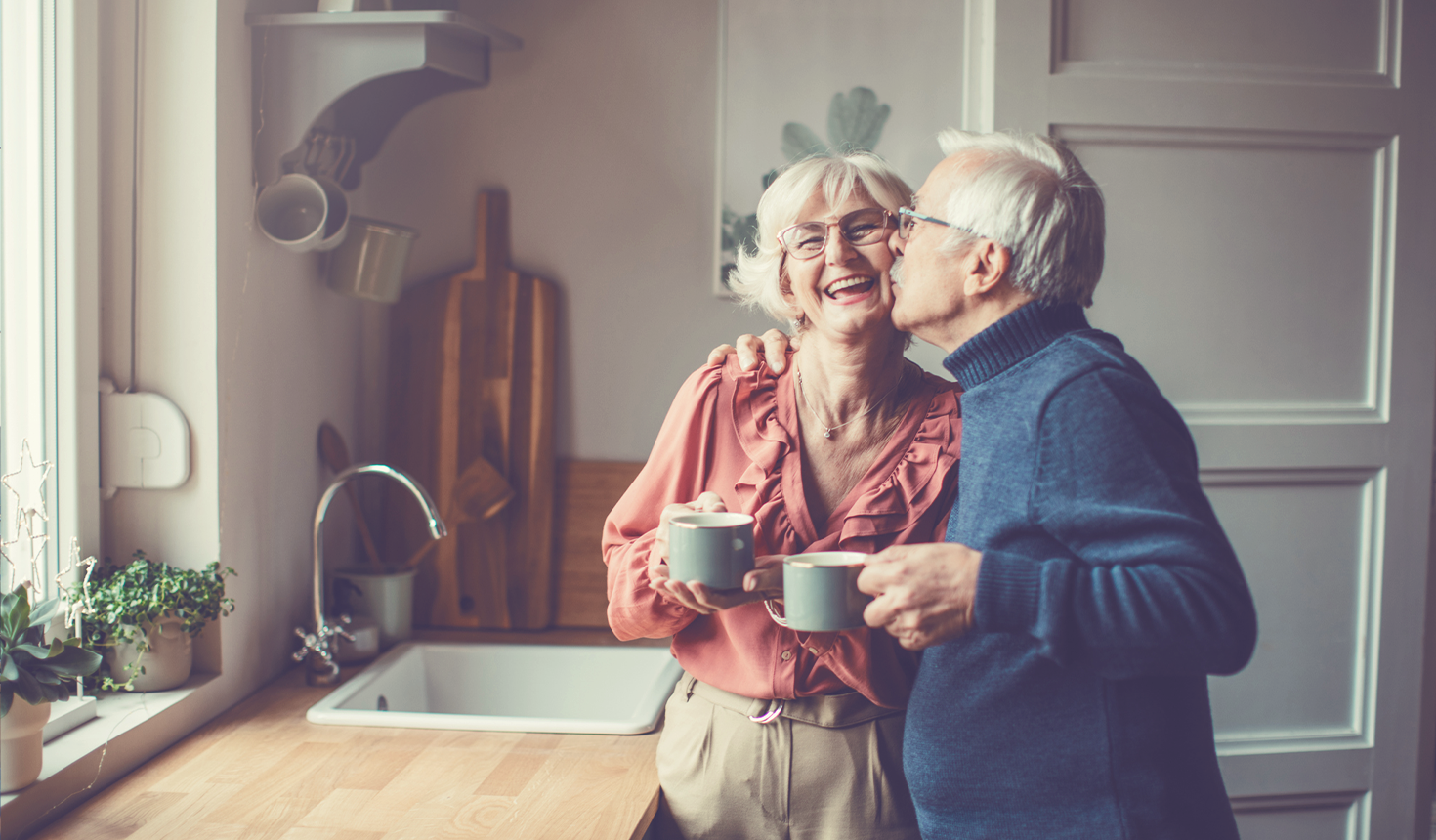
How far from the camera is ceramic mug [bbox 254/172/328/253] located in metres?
1.55

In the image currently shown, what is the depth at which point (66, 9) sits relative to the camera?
1.27 metres

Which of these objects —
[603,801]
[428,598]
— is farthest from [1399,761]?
[428,598]

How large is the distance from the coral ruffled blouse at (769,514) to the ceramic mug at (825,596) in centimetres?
20

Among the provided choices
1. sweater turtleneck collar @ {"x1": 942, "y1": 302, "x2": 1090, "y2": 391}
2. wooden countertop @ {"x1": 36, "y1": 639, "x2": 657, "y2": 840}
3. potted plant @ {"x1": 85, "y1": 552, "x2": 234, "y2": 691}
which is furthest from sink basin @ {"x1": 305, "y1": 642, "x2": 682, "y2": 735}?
sweater turtleneck collar @ {"x1": 942, "y1": 302, "x2": 1090, "y2": 391}

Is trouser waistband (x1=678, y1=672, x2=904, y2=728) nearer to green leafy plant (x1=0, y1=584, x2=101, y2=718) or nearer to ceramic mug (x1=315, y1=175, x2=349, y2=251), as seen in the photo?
green leafy plant (x1=0, y1=584, x2=101, y2=718)

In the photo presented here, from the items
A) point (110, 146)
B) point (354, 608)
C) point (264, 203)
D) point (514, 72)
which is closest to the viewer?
point (110, 146)

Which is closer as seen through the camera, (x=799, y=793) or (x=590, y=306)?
(x=799, y=793)

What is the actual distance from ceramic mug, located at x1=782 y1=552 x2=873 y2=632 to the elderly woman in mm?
197

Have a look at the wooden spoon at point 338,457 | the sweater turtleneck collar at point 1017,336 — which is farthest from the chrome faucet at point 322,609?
the sweater turtleneck collar at point 1017,336

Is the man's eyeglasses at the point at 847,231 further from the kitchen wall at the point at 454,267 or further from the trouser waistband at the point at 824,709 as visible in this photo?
the kitchen wall at the point at 454,267

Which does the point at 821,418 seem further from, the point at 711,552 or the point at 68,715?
the point at 68,715

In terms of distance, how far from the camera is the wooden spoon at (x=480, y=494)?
1.96 meters

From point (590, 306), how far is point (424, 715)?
0.89 metres

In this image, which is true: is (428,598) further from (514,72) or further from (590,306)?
(514,72)
